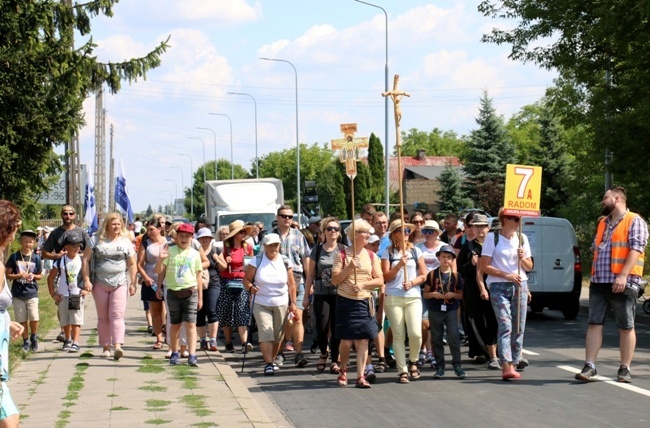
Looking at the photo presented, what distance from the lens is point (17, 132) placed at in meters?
20.4

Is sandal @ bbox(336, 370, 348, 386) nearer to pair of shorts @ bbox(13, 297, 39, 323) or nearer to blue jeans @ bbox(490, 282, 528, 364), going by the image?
blue jeans @ bbox(490, 282, 528, 364)

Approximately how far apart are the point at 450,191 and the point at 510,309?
5839cm

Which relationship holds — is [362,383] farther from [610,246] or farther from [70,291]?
[70,291]

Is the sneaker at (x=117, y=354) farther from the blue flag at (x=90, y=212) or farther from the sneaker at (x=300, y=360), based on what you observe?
the blue flag at (x=90, y=212)

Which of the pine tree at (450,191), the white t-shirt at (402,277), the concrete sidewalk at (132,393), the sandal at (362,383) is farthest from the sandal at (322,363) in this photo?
the pine tree at (450,191)

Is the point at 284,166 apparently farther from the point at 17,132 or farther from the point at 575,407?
the point at 575,407

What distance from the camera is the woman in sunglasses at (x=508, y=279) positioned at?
40.7 ft

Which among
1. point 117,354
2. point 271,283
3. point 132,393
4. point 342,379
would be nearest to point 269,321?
point 271,283

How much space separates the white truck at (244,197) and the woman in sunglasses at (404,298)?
2136cm

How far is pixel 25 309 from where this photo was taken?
603 inches

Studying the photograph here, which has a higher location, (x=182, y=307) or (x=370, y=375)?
(x=182, y=307)

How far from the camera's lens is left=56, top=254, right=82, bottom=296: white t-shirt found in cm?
1518

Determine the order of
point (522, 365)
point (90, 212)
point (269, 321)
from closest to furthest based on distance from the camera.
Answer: point (522, 365) → point (269, 321) → point (90, 212)

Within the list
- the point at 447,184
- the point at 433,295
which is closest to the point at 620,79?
the point at 433,295
